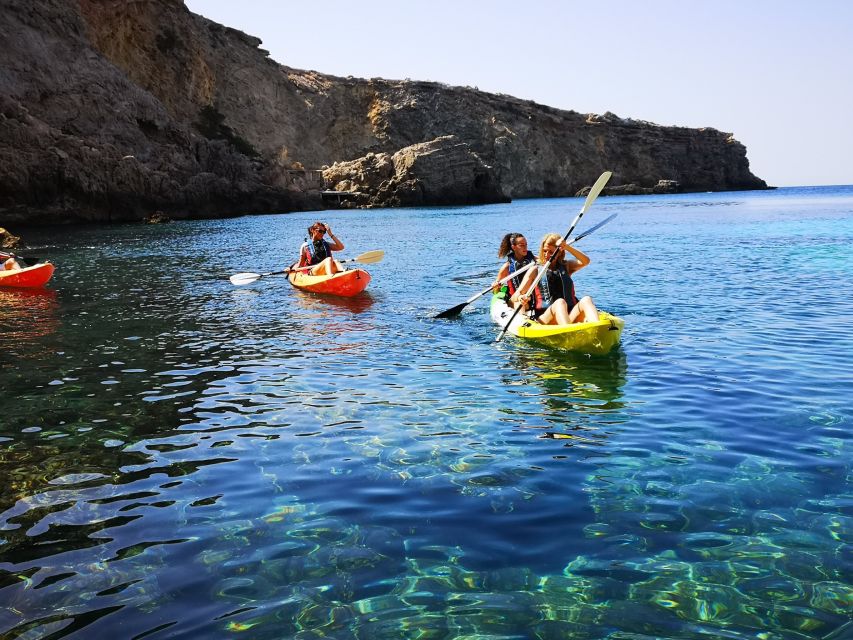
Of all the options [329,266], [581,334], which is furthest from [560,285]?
[329,266]

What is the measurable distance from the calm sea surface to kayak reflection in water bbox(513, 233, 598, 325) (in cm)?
80

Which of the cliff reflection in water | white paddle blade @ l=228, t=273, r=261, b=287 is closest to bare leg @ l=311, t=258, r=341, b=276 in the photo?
white paddle blade @ l=228, t=273, r=261, b=287

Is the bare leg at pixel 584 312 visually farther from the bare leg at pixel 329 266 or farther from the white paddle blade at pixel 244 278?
the white paddle blade at pixel 244 278

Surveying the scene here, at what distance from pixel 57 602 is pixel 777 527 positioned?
4.52 meters

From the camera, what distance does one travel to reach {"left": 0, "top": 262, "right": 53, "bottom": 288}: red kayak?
61.2 ft

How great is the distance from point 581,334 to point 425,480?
4.78 meters

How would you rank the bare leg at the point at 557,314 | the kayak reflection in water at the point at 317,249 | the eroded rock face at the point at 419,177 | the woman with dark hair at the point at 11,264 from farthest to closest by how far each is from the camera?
1. the eroded rock face at the point at 419,177
2. the woman with dark hair at the point at 11,264
3. the kayak reflection in water at the point at 317,249
4. the bare leg at the point at 557,314

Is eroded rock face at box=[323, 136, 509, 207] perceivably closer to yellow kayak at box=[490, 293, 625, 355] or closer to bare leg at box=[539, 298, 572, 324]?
bare leg at box=[539, 298, 572, 324]

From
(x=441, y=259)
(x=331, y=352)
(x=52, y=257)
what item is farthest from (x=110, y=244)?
(x=331, y=352)

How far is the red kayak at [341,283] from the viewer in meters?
16.9

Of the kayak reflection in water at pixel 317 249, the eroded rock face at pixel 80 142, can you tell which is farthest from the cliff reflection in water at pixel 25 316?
the eroded rock face at pixel 80 142

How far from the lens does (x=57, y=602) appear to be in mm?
4191

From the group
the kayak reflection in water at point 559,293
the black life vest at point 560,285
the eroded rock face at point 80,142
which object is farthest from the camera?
the eroded rock face at point 80,142

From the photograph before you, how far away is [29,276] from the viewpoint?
61.5 feet
